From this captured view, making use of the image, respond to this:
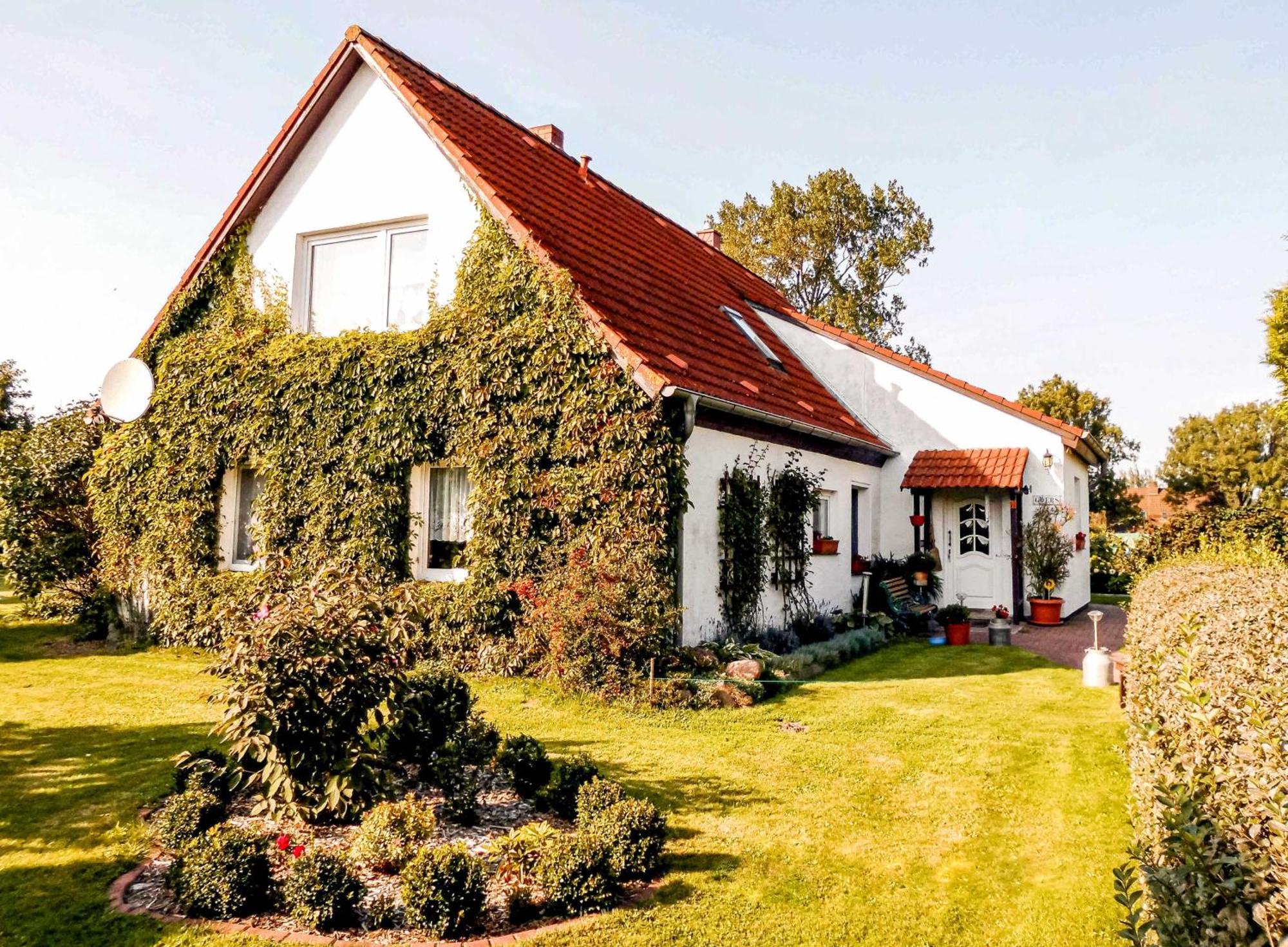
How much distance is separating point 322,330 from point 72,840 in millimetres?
8510

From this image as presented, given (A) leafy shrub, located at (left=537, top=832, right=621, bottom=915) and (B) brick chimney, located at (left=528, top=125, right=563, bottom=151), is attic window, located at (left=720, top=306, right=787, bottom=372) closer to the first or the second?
(B) brick chimney, located at (left=528, top=125, right=563, bottom=151)

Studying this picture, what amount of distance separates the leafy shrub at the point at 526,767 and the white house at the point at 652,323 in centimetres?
430

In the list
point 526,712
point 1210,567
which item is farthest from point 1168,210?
point 526,712

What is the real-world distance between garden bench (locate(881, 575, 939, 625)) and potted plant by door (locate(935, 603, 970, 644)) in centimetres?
54

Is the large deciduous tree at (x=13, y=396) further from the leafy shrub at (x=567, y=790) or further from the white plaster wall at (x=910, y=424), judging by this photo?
the leafy shrub at (x=567, y=790)

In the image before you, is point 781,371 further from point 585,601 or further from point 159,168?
point 159,168

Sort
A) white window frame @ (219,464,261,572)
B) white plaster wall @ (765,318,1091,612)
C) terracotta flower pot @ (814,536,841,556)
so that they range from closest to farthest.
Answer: white window frame @ (219,464,261,572) → terracotta flower pot @ (814,536,841,556) → white plaster wall @ (765,318,1091,612)

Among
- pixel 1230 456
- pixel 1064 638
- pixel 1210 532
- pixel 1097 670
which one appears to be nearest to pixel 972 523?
pixel 1064 638

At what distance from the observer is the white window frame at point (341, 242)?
11.9 metres

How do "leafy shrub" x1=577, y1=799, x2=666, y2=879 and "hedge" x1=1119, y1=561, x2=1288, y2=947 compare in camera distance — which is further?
"leafy shrub" x1=577, y1=799, x2=666, y2=879

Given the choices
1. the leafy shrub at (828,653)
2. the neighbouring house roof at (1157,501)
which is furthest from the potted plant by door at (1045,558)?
the neighbouring house roof at (1157,501)

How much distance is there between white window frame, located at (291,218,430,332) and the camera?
11883 millimetres

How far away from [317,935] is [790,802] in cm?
329

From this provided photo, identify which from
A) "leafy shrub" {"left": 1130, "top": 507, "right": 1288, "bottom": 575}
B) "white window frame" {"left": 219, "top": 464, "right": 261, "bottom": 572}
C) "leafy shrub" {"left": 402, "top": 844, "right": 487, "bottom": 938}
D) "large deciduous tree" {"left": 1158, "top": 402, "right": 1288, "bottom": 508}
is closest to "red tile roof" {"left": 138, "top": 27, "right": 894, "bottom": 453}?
"white window frame" {"left": 219, "top": 464, "right": 261, "bottom": 572}
